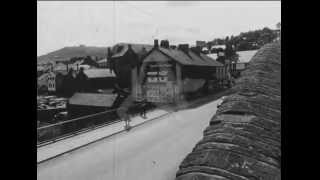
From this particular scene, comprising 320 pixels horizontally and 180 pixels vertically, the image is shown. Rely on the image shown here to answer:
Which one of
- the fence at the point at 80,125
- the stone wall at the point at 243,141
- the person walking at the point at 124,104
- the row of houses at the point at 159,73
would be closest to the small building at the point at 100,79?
the row of houses at the point at 159,73

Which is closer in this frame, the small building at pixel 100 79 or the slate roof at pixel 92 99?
the slate roof at pixel 92 99

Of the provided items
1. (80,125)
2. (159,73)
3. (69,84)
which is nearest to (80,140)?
(69,84)

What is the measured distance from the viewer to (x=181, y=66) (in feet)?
71.2

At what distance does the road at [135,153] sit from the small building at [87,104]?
122 inches

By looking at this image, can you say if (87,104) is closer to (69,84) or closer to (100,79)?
(69,84)

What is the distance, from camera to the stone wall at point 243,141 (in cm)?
162

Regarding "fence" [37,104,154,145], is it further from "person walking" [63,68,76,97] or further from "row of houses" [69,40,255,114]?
"person walking" [63,68,76,97]

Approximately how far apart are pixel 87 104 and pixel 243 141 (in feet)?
53.5

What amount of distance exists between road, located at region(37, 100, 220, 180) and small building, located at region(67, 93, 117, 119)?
3.11 meters

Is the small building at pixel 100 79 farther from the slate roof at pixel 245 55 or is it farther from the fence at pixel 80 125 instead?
the slate roof at pixel 245 55

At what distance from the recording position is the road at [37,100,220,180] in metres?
7.68

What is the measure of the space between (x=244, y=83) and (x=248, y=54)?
2.39 metres

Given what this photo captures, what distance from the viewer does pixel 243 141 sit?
79.7 inches

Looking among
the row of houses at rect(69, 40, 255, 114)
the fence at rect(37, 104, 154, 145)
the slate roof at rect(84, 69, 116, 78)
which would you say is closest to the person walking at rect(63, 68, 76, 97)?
the row of houses at rect(69, 40, 255, 114)
